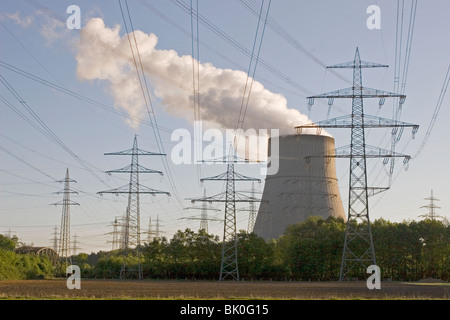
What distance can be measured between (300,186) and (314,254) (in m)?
9.36

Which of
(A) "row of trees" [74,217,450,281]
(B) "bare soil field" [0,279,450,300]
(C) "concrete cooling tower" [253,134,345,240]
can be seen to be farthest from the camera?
(C) "concrete cooling tower" [253,134,345,240]

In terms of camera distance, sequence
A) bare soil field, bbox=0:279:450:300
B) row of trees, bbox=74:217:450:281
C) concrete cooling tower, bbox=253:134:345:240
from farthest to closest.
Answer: concrete cooling tower, bbox=253:134:345:240
row of trees, bbox=74:217:450:281
bare soil field, bbox=0:279:450:300

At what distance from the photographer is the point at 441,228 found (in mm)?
64625

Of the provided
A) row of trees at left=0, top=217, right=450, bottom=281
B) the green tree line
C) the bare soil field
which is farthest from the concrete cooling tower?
the green tree line

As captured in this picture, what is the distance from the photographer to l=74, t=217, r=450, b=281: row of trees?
209 feet

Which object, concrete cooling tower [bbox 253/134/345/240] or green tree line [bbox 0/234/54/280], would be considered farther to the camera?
concrete cooling tower [bbox 253/134/345/240]

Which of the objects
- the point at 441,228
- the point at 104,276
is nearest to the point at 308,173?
the point at 441,228

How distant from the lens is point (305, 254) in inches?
2527

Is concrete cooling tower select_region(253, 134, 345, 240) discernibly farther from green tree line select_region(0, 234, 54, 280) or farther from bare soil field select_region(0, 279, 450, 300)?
green tree line select_region(0, 234, 54, 280)

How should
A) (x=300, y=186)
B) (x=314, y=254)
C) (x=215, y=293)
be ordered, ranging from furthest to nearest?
(x=300, y=186), (x=314, y=254), (x=215, y=293)

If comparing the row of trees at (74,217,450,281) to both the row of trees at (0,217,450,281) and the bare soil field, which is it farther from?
the bare soil field

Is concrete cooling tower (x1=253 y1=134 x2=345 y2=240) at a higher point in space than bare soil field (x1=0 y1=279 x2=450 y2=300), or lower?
higher

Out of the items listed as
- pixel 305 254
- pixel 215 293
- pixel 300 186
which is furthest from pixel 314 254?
pixel 215 293

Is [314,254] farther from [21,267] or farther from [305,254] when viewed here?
[21,267]
